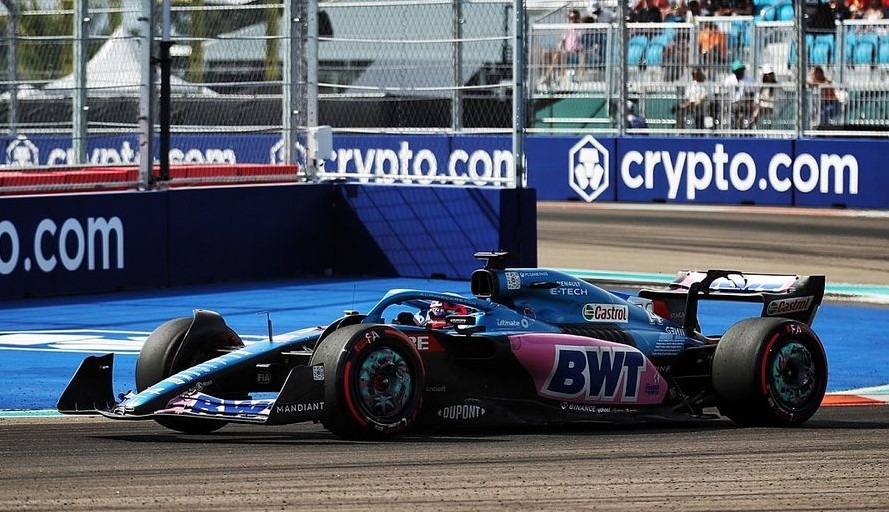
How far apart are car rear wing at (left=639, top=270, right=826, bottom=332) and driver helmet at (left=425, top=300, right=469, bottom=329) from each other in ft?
4.54

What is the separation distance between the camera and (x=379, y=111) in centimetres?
1945

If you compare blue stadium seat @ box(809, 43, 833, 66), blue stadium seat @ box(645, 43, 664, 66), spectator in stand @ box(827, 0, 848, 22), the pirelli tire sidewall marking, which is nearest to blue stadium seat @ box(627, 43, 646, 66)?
blue stadium seat @ box(645, 43, 664, 66)

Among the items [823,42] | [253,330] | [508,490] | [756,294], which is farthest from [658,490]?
[823,42]

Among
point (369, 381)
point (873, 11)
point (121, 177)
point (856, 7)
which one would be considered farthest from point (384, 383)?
point (856, 7)

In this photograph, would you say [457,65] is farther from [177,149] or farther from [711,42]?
[711,42]

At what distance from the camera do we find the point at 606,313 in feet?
28.8

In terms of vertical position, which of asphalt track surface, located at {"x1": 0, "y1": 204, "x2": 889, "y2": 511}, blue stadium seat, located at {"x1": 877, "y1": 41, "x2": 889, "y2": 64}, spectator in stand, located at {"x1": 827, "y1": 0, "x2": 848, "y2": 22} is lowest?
asphalt track surface, located at {"x1": 0, "y1": 204, "x2": 889, "y2": 511}

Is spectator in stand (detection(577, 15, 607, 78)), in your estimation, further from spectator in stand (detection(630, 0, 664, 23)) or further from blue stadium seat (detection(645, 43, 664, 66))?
spectator in stand (detection(630, 0, 664, 23))

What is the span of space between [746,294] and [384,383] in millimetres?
2402

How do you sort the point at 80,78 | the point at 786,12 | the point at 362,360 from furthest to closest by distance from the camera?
1. the point at 786,12
2. the point at 80,78
3. the point at 362,360

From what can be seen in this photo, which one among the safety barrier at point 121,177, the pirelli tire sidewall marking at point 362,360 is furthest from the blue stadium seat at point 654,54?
the pirelli tire sidewall marking at point 362,360

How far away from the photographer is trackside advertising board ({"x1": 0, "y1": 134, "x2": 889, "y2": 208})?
70.9 feet

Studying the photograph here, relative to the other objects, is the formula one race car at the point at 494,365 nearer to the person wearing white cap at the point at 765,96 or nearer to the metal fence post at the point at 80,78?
the metal fence post at the point at 80,78

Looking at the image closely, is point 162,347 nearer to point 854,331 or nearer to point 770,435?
point 770,435
